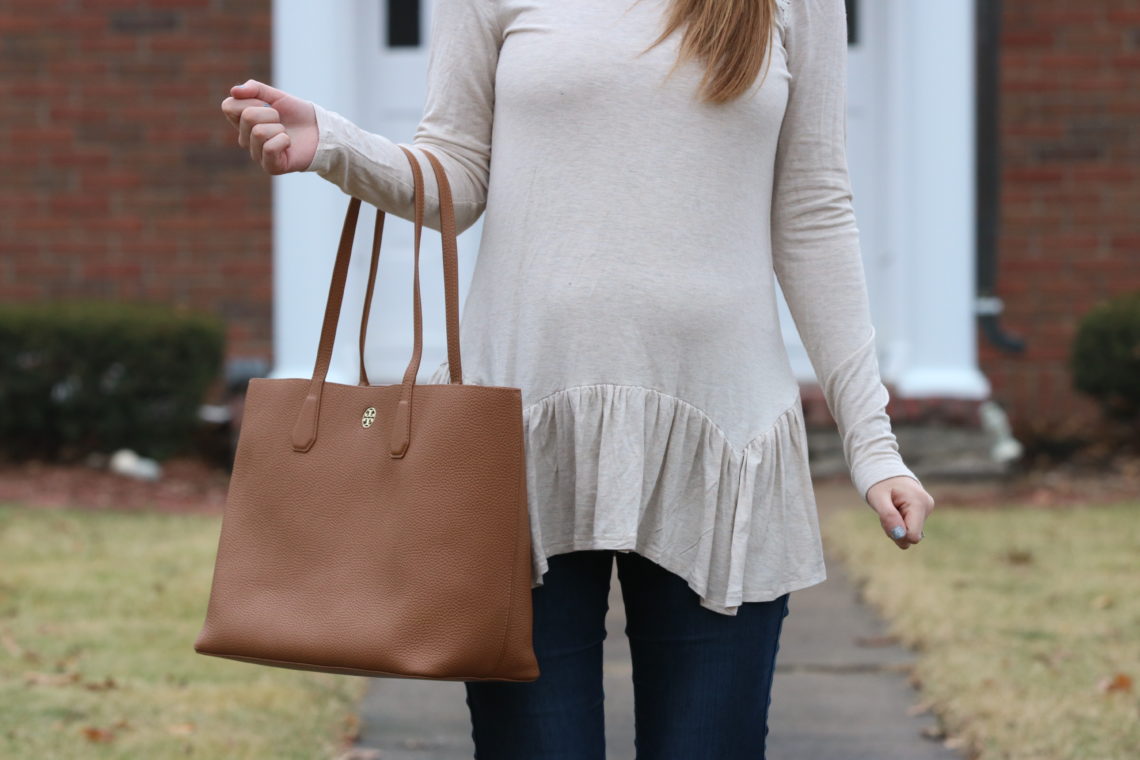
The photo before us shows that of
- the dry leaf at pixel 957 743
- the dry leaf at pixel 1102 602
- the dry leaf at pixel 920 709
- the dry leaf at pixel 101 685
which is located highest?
the dry leaf at pixel 101 685

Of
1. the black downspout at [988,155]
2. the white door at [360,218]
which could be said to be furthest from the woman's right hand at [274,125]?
the black downspout at [988,155]

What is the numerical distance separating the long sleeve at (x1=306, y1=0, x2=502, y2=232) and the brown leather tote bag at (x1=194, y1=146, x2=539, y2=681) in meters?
0.18

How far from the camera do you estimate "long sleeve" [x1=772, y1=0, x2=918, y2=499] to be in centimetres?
189

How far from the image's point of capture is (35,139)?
812 cm

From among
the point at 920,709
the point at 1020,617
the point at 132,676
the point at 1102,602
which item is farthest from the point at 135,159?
the point at 920,709

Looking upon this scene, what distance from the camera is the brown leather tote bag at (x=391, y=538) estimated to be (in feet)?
5.40

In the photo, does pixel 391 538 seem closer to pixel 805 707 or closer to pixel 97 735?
pixel 97 735

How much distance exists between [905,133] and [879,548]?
2.54 meters

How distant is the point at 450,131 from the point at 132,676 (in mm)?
2464

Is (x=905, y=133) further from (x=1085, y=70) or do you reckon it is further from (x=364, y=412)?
(x=364, y=412)

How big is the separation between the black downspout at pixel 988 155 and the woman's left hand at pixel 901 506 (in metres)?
6.04

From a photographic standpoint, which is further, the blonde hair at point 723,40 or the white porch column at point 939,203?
the white porch column at point 939,203

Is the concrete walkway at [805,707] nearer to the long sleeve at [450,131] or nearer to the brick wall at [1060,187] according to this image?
the long sleeve at [450,131]

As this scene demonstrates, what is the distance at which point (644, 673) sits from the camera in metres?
1.90
